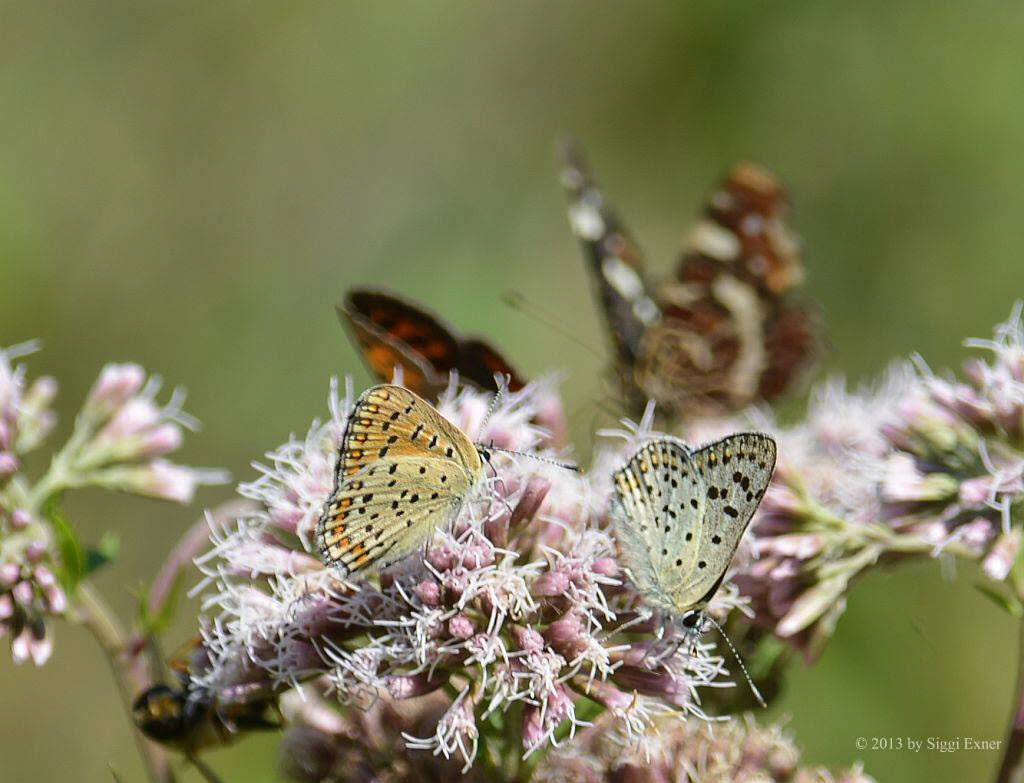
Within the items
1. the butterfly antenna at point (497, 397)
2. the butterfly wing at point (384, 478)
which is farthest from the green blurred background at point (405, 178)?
the butterfly wing at point (384, 478)

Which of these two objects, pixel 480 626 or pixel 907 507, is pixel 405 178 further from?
pixel 480 626

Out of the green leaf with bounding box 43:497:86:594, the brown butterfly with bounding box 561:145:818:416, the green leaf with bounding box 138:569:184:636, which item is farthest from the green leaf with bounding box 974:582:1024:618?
the brown butterfly with bounding box 561:145:818:416

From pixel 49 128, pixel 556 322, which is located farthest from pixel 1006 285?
pixel 49 128

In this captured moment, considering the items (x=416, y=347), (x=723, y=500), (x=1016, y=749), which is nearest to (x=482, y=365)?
(x=416, y=347)

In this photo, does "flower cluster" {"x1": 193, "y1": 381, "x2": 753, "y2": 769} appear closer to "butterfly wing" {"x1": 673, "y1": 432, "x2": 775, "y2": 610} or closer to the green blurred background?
"butterfly wing" {"x1": 673, "y1": 432, "x2": 775, "y2": 610}

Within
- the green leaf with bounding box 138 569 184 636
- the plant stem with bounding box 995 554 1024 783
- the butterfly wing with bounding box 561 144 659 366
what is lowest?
the green leaf with bounding box 138 569 184 636

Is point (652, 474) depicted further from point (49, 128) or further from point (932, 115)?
point (49, 128)
